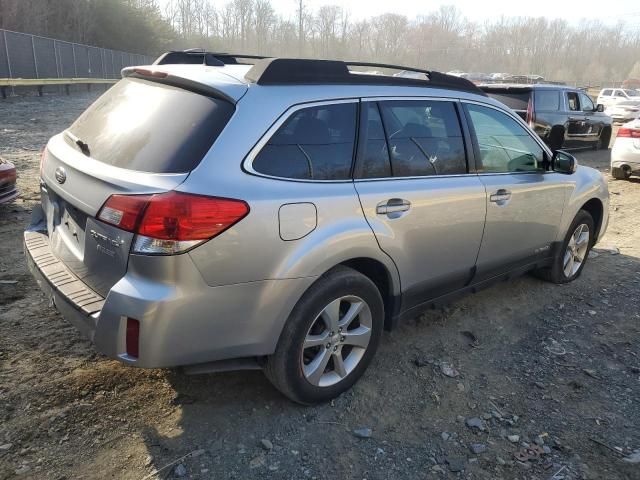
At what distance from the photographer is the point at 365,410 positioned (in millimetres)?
3057

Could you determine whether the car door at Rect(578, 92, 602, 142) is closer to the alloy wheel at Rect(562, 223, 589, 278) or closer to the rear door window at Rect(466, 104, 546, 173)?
the alloy wheel at Rect(562, 223, 589, 278)

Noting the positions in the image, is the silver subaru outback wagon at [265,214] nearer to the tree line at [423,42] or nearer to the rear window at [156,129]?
the rear window at [156,129]

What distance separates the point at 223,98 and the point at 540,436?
2460 mm

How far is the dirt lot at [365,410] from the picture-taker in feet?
8.54

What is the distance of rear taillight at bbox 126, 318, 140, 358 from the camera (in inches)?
92.7

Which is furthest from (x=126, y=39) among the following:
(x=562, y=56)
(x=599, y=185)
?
(x=562, y=56)

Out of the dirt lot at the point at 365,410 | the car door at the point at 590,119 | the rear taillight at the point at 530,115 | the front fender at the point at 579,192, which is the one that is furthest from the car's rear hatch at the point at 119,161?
the car door at the point at 590,119

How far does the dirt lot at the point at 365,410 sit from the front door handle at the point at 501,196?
3.35 ft

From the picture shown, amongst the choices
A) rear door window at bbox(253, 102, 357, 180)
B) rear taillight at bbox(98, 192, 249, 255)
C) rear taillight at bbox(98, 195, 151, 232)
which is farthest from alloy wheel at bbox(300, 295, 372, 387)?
rear taillight at bbox(98, 195, 151, 232)

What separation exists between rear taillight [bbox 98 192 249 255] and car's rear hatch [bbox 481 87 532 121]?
9781 millimetres

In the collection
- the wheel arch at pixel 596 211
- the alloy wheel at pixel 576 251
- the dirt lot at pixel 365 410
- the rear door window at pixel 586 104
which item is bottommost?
the dirt lot at pixel 365 410

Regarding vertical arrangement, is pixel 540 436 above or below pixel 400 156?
below

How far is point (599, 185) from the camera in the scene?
5.01 m

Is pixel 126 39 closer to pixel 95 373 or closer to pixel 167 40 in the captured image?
pixel 167 40
